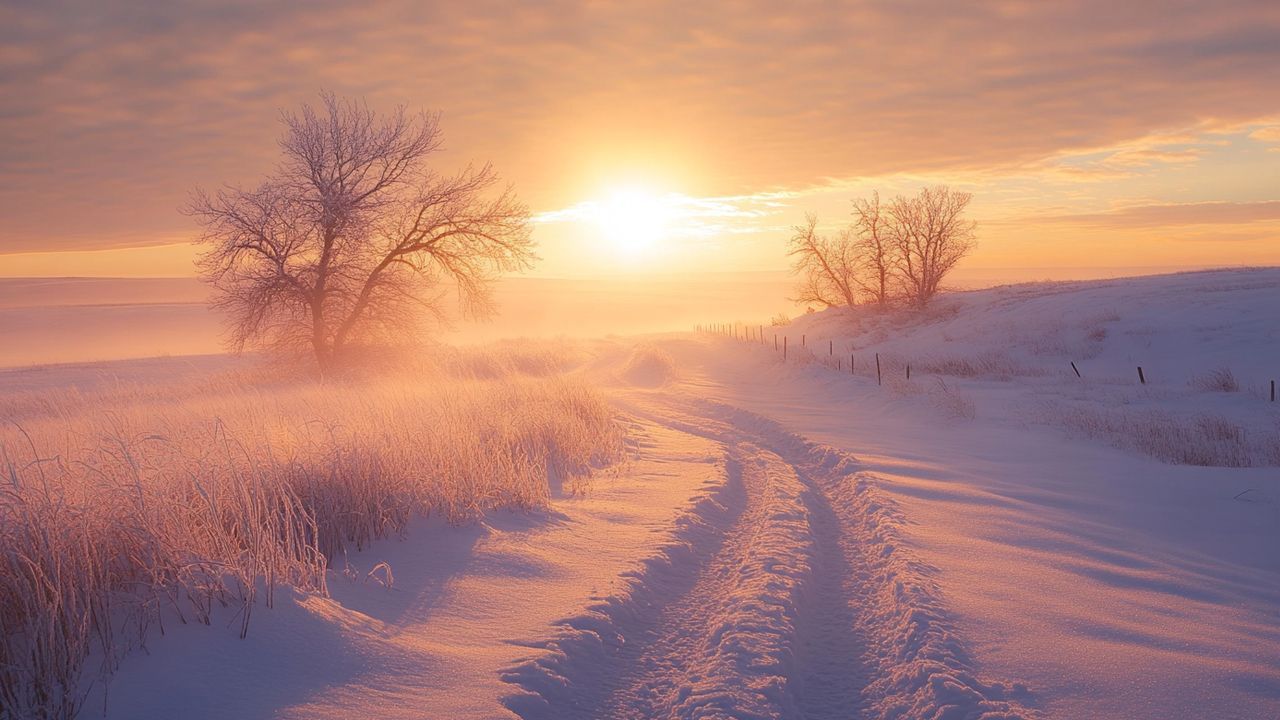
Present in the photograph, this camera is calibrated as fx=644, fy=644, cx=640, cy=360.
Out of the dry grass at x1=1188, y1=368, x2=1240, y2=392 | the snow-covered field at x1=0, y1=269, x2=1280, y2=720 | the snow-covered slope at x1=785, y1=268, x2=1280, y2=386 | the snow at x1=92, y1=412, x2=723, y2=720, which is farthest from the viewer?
the snow-covered slope at x1=785, y1=268, x2=1280, y2=386

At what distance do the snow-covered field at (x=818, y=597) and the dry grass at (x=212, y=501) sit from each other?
0.25 metres

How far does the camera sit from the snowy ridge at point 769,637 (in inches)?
167

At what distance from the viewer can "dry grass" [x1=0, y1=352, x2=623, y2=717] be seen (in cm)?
367

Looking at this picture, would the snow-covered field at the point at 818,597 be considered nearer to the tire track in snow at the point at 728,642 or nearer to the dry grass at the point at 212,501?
the tire track in snow at the point at 728,642

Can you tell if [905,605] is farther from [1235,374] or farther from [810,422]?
[1235,374]

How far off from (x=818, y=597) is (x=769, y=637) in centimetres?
121

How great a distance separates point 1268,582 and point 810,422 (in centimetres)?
1019

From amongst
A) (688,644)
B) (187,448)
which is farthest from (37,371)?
(688,644)

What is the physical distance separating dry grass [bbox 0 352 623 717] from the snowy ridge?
6.87ft

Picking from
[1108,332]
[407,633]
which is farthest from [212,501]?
[1108,332]

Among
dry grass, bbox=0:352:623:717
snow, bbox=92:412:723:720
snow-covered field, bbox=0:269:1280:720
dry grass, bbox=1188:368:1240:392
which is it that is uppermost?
dry grass, bbox=0:352:623:717

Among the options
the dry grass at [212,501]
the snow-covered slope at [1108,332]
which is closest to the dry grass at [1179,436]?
the dry grass at [212,501]

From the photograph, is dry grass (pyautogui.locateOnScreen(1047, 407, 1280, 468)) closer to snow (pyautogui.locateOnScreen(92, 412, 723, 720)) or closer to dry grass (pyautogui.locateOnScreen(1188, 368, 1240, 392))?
dry grass (pyautogui.locateOnScreen(1188, 368, 1240, 392))

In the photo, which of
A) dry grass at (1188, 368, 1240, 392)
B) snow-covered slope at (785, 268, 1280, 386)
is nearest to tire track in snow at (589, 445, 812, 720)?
dry grass at (1188, 368, 1240, 392)
